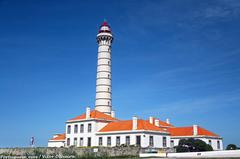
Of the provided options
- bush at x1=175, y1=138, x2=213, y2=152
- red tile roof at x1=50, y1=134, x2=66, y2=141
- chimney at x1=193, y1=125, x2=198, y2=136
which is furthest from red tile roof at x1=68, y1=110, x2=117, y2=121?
bush at x1=175, y1=138, x2=213, y2=152

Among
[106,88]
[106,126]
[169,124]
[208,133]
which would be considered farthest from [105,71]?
[208,133]

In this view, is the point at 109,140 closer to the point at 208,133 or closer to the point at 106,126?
the point at 106,126

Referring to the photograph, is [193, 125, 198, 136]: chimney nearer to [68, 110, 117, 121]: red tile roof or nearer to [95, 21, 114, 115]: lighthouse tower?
[68, 110, 117, 121]: red tile roof

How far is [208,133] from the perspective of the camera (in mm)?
47781

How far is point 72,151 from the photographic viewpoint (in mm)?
30359

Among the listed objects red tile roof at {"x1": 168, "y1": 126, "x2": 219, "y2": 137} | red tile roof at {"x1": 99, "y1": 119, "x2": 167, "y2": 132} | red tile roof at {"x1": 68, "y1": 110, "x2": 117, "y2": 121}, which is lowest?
red tile roof at {"x1": 168, "y1": 126, "x2": 219, "y2": 137}

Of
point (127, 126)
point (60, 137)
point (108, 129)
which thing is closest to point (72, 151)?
point (127, 126)

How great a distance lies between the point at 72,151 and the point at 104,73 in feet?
78.9

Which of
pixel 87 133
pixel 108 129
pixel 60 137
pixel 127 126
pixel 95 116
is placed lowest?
pixel 60 137

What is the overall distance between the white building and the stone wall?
Result: 6835 mm

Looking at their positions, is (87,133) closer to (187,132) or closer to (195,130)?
(187,132)

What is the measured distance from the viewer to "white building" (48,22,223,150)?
41794 millimetres

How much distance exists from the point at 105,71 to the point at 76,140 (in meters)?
12.6

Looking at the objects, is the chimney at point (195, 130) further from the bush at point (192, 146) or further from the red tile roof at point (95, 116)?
the red tile roof at point (95, 116)
